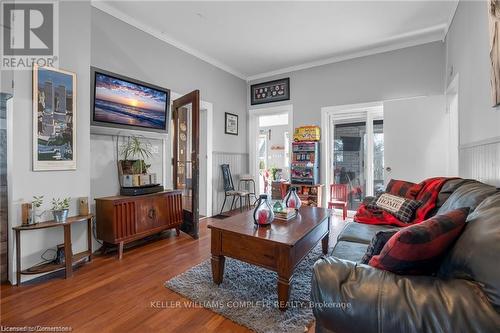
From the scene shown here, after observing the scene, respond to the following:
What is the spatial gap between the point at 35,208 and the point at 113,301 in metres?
1.11

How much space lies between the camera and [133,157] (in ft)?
10.4

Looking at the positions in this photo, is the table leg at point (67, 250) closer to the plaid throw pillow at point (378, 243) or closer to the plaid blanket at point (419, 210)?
the plaid throw pillow at point (378, 243)

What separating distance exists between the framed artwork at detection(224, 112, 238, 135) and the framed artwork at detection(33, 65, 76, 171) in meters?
2.77

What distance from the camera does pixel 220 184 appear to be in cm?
475

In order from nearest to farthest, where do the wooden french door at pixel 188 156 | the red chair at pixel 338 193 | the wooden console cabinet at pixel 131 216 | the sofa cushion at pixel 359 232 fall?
1. the sofa cushion at pixel 359 232
2. the wooden console cabinet at pixel 131 216
3. the wooden french door at pixel 188 156
4. the red chair at pixel 338 193

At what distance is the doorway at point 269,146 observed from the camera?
5.17 metres

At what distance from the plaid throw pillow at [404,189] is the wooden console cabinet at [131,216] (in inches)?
104

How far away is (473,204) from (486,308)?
0.86 metres

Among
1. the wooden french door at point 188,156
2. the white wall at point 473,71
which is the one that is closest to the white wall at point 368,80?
the white wall at point 473,71

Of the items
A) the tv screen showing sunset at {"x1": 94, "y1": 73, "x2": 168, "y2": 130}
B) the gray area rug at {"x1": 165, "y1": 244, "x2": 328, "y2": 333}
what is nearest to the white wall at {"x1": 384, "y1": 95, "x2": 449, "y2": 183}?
the gray area rug at {"x1": 165, "y1": 244, "x2": 328, "y2": 333}

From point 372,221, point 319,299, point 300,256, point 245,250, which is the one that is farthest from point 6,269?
point 372,221

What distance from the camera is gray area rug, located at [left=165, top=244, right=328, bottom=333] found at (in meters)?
1.58

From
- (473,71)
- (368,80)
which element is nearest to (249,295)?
(473,71)

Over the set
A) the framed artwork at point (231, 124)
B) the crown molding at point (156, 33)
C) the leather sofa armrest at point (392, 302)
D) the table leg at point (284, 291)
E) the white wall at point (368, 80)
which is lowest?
the table leg at point (284, 291)
